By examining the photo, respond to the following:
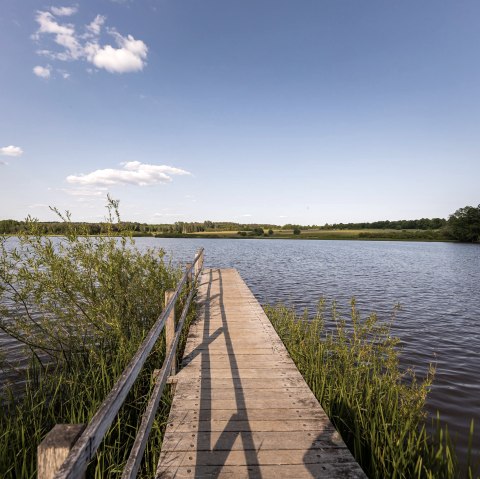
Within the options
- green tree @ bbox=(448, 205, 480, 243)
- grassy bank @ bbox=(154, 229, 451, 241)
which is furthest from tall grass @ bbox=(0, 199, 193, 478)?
green tree @ bbox=(448, 205, 480, 243)

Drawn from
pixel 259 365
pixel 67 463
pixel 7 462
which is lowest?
pixel 7 462

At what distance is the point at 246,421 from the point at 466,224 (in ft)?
310

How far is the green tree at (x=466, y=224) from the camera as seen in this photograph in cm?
7731

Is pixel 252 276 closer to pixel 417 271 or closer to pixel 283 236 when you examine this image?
pixel 417 271

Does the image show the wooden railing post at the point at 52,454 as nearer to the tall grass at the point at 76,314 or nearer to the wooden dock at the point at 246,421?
the wooden dock at the point at 246,421

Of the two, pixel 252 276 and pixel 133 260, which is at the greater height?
pixel 133 260

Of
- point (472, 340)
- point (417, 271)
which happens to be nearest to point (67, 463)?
point (472, 340)

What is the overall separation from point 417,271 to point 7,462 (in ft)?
97.7

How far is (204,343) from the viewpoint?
6316 mm

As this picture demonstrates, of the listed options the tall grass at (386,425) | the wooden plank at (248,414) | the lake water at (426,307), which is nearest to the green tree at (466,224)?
the lake water at (426,307)

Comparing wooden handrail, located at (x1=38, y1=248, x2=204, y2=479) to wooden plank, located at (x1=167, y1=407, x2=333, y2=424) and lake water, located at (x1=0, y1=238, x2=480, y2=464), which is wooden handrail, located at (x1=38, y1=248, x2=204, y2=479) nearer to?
wooden plank, located at (x1=167, y1=407, x2=333, y2=424)

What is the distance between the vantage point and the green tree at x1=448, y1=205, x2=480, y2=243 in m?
77.3

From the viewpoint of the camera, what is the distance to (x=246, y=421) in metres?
3.66

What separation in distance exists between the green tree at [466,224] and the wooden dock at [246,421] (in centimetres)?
9151
